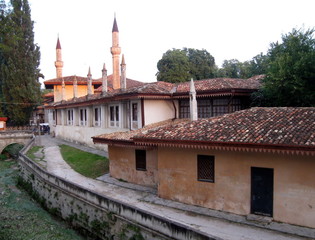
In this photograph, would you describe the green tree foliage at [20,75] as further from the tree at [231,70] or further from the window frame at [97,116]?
the tree at [231,70]

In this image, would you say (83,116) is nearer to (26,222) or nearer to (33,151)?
(33,151)

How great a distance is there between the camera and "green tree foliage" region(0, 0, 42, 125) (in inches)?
1339

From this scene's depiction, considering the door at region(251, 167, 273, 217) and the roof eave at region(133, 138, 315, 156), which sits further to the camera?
the door at region(251, 167, 273, 217)

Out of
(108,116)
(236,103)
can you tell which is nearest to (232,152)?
(236,103)

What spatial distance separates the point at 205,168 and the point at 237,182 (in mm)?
1302

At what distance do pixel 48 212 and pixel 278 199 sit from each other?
421 inches

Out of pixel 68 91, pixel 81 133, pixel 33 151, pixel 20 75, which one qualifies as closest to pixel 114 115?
pixel 81 133

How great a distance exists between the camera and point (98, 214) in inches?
401

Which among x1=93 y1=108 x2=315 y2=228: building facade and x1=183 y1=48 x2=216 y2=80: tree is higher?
x1=183 y1=48 x2=216 y2=80: tree

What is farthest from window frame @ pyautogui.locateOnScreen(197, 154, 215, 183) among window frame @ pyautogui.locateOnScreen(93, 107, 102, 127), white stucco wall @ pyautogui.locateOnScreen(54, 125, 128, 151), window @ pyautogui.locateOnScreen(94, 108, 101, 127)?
window @ pyautogui.locateOnScreen(94, 108, 101, 127)

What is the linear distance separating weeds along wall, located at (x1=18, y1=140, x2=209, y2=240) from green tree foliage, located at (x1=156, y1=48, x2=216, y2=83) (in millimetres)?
23091

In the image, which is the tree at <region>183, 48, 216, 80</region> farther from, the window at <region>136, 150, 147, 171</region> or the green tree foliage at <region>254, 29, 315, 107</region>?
the window at <region>136, 150, 147, 171</region>

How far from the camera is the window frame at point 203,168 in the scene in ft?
33.3

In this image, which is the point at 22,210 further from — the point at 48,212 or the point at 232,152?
the point at 232,152
